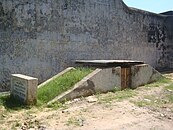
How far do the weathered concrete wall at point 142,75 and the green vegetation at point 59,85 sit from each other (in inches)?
49.7

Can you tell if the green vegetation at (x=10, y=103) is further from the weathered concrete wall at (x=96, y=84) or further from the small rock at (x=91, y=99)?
the small rock at (x=91, y=99)

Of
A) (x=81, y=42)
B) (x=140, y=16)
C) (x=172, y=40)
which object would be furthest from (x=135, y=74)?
(x=172, y=40)

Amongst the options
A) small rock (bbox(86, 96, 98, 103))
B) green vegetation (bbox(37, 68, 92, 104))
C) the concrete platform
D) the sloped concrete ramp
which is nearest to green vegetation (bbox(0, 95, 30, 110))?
green vegetation (bbox(37, 68, 92, 104))

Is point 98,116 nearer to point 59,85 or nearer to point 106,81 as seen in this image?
point 59,85

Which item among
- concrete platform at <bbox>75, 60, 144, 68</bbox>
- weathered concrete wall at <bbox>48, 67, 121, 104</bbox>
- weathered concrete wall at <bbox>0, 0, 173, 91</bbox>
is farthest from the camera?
weathered concrete wall at <bbox>0, 0, 173, 91</bbox>

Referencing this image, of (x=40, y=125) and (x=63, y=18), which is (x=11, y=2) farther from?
(x=40, y=125)

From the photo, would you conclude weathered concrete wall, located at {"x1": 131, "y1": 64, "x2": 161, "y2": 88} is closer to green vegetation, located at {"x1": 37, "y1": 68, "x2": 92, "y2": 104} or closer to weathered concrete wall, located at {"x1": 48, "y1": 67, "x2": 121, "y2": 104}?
weathered concrete wall, located at {"x1": 48, "y1": 67, "x2": 121, "y2": 104}

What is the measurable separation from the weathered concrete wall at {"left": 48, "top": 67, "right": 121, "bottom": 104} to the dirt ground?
202 mm

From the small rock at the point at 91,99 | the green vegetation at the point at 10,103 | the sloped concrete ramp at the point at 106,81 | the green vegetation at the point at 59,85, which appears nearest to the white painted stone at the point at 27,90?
the green vegetation at the point at 10,103

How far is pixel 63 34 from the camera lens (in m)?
8.66

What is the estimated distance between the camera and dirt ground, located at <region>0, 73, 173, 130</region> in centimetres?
448

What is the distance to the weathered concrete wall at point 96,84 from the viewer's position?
6.17m

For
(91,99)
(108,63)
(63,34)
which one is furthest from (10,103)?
(63,34)

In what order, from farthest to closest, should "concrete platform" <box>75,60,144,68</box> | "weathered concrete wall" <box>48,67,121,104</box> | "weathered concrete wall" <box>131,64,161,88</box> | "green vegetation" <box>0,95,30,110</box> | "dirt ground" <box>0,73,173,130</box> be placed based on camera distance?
"weathered concrete wall" <box>131,64,161,88</box> → "concrete platform" <box>75,60,144,68</box> → "weathered concrete wall" <box>48,67,121,104</box> → "green vegetation" <box>0,95,30,110</box> → "dirt ground" <box>0,73,173,130</box>
